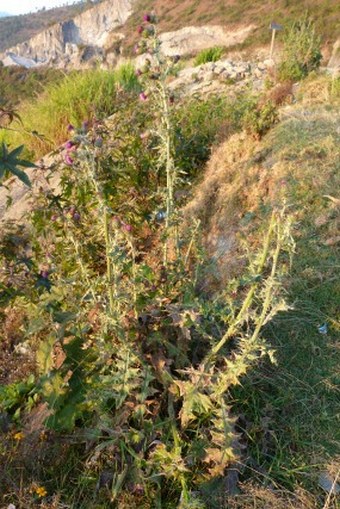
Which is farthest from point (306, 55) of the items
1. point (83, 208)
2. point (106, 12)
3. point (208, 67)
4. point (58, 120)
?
point (106, 12)

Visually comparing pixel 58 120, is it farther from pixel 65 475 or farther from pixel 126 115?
pixel 65 475

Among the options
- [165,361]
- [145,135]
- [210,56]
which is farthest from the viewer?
[210,56]

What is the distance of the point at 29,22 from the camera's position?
367 feet

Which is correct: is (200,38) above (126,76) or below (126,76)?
below

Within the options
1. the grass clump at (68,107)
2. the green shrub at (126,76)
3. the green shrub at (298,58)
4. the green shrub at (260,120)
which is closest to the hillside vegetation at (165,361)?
the green shrub at (260,120)

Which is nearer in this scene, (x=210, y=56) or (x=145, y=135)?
(x=145, y=135)

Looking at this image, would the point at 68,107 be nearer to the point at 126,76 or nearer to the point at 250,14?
the point at 126,76

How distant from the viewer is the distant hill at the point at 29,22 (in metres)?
101

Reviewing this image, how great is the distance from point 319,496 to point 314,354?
66cm

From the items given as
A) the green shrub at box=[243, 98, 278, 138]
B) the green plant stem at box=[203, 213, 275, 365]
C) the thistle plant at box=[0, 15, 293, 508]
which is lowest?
the green shrub at box=[243, 98, 278, 138]

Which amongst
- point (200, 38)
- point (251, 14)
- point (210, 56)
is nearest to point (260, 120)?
point (210, 56)

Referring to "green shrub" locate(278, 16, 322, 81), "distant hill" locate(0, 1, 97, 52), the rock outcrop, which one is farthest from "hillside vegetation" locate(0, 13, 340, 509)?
"distant hill" locate(0, 1, 97, 52)

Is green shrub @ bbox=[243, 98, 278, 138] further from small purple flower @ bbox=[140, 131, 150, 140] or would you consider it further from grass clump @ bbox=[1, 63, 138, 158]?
grass clump @ bbox=[1, 63, 138, 158]

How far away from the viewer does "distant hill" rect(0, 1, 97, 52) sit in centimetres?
10119
